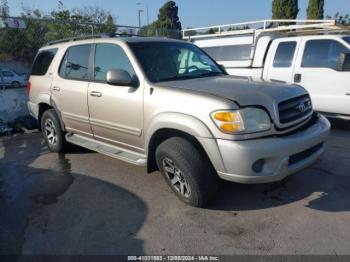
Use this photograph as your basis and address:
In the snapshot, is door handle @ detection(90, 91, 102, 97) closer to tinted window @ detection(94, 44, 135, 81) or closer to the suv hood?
tinted window @ detection(94, 44, 135, 81)

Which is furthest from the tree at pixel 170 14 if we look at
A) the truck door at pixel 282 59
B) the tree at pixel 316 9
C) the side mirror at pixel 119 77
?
the side mirror at pixel 119 77

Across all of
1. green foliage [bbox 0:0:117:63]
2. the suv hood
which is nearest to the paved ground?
the suv hood

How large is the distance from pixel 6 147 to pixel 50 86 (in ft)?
6.47

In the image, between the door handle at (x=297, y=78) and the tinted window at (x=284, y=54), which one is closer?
the door handle at (x=297, y=78)

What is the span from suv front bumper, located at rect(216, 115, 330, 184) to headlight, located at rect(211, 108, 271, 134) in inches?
4.4

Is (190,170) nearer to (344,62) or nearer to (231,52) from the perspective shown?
(344,62)

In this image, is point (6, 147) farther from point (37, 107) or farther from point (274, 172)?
point (274, 172)

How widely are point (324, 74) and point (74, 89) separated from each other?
4700 mm

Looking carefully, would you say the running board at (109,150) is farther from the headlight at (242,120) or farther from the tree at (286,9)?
the tree at (286,9)

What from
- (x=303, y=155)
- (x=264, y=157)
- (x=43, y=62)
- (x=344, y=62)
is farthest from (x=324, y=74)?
(x=43, y=62)

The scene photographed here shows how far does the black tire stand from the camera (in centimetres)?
566

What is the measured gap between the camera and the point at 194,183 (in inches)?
138

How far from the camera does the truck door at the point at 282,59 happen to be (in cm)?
721

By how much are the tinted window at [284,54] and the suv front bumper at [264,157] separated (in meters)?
4.17
